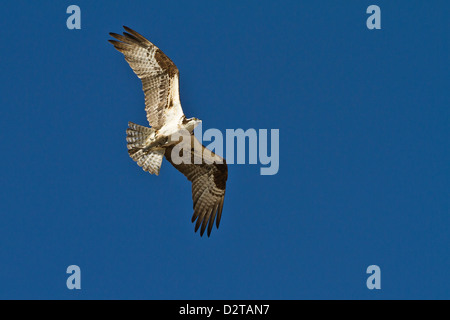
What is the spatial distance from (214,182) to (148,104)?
2.29m

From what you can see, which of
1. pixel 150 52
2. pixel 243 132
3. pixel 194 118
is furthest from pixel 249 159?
pixel 150 52

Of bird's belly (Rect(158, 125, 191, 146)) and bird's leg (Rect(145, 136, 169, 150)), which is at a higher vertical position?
bird's belly (Rect(158, 125, 191, 146))

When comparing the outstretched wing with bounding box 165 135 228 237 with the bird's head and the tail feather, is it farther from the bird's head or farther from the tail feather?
the bird's head

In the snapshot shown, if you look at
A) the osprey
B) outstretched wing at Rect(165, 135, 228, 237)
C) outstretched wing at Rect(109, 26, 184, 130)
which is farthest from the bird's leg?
outstretched wing at Rect(165, 135, 228, 237)

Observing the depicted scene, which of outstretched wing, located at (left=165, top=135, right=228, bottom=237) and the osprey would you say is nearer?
the osprey

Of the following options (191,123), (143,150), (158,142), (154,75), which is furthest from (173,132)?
(154,75)

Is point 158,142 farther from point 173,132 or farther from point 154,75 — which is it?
point 154,75

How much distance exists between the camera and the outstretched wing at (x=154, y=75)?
16.6m

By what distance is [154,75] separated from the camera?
54.8 feet

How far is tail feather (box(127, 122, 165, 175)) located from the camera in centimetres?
1672

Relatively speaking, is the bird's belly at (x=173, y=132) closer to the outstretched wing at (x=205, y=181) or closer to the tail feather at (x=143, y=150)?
the tail feather at (x=143, y=150)

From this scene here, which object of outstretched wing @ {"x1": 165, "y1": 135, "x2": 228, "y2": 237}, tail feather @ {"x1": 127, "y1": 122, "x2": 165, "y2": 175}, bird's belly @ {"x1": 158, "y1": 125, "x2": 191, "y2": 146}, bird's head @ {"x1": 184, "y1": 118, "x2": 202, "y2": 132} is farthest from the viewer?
outstretched wing @ {"x1": 165, "y1": 135, "x2": 228, "y2": 237}

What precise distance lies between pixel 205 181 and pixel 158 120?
74.0 inches

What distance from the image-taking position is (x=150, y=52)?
54.8 ft
